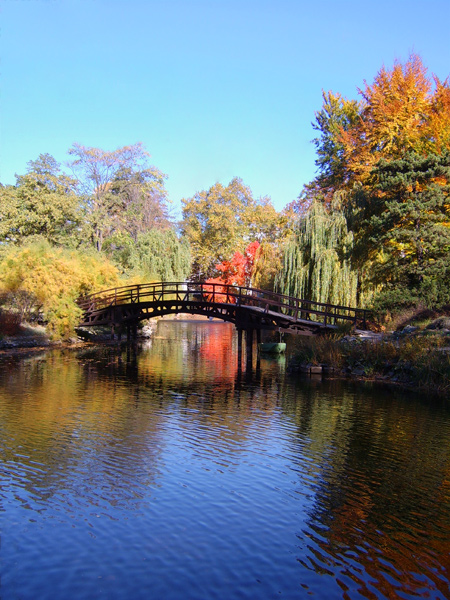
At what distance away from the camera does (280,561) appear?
26.2ft

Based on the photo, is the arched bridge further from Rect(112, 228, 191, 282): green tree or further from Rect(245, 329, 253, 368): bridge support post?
Rect(112, 228, 191, 282): green tree

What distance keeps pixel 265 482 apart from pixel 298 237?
24.8 meters

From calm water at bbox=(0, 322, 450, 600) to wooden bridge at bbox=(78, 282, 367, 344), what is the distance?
33.4ft

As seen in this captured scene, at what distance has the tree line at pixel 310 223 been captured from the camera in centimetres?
3103

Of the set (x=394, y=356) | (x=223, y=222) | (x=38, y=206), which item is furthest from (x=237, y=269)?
(x=394, y=356)

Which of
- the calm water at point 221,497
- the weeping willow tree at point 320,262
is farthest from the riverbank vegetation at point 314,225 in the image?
the calm water at point 221,497

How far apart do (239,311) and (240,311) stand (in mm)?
57

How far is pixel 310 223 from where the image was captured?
34.0m

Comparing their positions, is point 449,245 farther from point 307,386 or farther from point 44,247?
point 44,247

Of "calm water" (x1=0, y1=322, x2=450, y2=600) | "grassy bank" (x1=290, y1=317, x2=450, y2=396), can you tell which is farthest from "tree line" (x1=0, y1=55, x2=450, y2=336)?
"calm water" (x1=0, y1=322, x2=450, y2=600)

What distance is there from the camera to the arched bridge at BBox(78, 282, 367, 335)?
2930 cm

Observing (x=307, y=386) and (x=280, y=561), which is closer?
(x=280, y=561)

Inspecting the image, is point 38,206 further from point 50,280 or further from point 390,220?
point 390,220

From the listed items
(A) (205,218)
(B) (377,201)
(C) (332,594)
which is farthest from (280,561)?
(A) (205,218)
